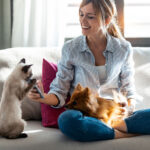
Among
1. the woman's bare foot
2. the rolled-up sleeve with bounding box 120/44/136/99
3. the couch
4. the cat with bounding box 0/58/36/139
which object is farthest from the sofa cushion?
the cat with bounding box 0/58/36/139

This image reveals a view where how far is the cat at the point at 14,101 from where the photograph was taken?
1.50m

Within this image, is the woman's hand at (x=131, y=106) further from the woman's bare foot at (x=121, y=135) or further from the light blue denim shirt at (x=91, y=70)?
the woman's bare foot at (x=121, y=135)

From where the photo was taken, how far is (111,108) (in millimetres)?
1715

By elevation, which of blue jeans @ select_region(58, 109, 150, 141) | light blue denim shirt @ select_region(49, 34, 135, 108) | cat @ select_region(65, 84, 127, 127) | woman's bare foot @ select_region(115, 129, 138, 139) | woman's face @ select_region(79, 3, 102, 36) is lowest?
woman's bare foot @ select_region(115, 129, 138, 139)

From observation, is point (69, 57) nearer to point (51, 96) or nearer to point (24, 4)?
point (51, 96)

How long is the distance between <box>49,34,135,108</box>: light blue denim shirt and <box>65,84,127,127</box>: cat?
193 millimetres

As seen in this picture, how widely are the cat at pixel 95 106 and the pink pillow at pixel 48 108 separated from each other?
245 mm

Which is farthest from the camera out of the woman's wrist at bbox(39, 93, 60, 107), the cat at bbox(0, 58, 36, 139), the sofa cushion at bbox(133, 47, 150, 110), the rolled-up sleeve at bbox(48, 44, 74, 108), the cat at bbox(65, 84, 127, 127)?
the sofa cushion at bbox(133, 47, 150, 110)

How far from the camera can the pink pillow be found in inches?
73.9

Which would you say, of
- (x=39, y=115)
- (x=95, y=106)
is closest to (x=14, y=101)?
(x=95, y=106)

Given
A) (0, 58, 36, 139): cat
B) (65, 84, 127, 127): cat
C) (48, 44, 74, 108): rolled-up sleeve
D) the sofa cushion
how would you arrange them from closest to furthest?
(0, 58, 36, 139): cat, (65, 84, 127, 127): cat, (48, 44, 74, 108): rolled-up sleeve, the sofa cushion

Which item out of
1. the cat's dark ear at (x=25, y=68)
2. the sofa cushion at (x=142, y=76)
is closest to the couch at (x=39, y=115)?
the sofa cushion at (x=142, y=76)

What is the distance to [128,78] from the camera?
1959 mm

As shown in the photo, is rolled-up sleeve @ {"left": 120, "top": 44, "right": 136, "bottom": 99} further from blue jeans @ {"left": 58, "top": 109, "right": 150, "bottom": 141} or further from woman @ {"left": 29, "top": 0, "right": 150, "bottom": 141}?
blue jeans @ {"left": 58, "top": 109, "right": 150, "bottom": 141}
